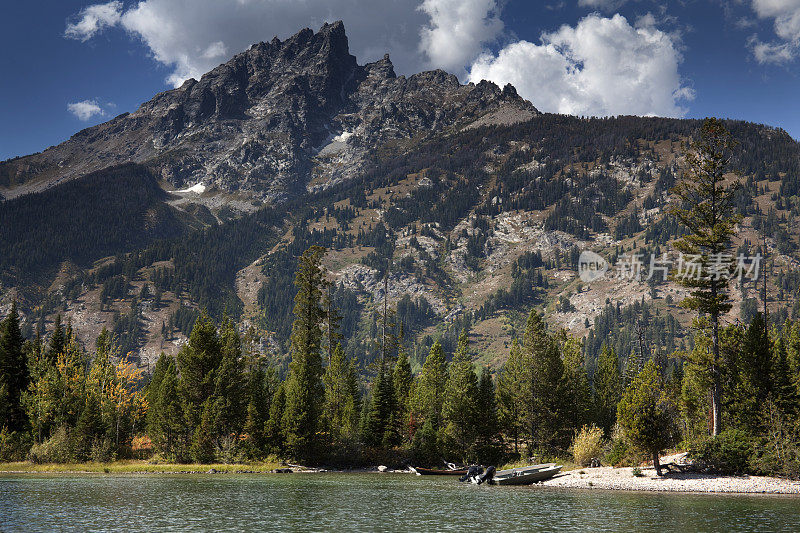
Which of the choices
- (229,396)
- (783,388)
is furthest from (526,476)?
(229,396)

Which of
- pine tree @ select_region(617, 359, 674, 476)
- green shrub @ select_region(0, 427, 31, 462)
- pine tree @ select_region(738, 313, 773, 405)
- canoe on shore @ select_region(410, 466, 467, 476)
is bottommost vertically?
canoe on shore @ select_region(410, 466, 467, 476)

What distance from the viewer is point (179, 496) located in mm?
46375

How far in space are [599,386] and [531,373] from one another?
28819mm

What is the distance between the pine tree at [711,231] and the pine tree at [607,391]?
37.5 m

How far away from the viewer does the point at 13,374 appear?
84812mm

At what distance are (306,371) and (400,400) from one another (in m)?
21.6

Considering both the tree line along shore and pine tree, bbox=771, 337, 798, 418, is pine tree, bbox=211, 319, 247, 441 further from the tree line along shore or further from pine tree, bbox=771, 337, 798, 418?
pine tree, bbox=771, 337, 798, 418

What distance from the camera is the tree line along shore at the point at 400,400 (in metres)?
61.7

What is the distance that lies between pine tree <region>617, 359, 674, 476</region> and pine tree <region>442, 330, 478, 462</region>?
29.9m

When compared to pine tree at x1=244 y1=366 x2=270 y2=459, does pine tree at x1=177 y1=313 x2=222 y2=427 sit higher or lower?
higher

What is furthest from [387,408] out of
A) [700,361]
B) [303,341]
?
[700,361]

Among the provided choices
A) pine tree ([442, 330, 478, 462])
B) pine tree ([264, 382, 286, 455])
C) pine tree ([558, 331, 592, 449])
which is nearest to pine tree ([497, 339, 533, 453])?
pine tree ([558, 331, 592, 449])

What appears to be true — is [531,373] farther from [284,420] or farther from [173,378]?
[173,378]

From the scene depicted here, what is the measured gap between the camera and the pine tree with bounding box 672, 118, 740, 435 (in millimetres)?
60406
